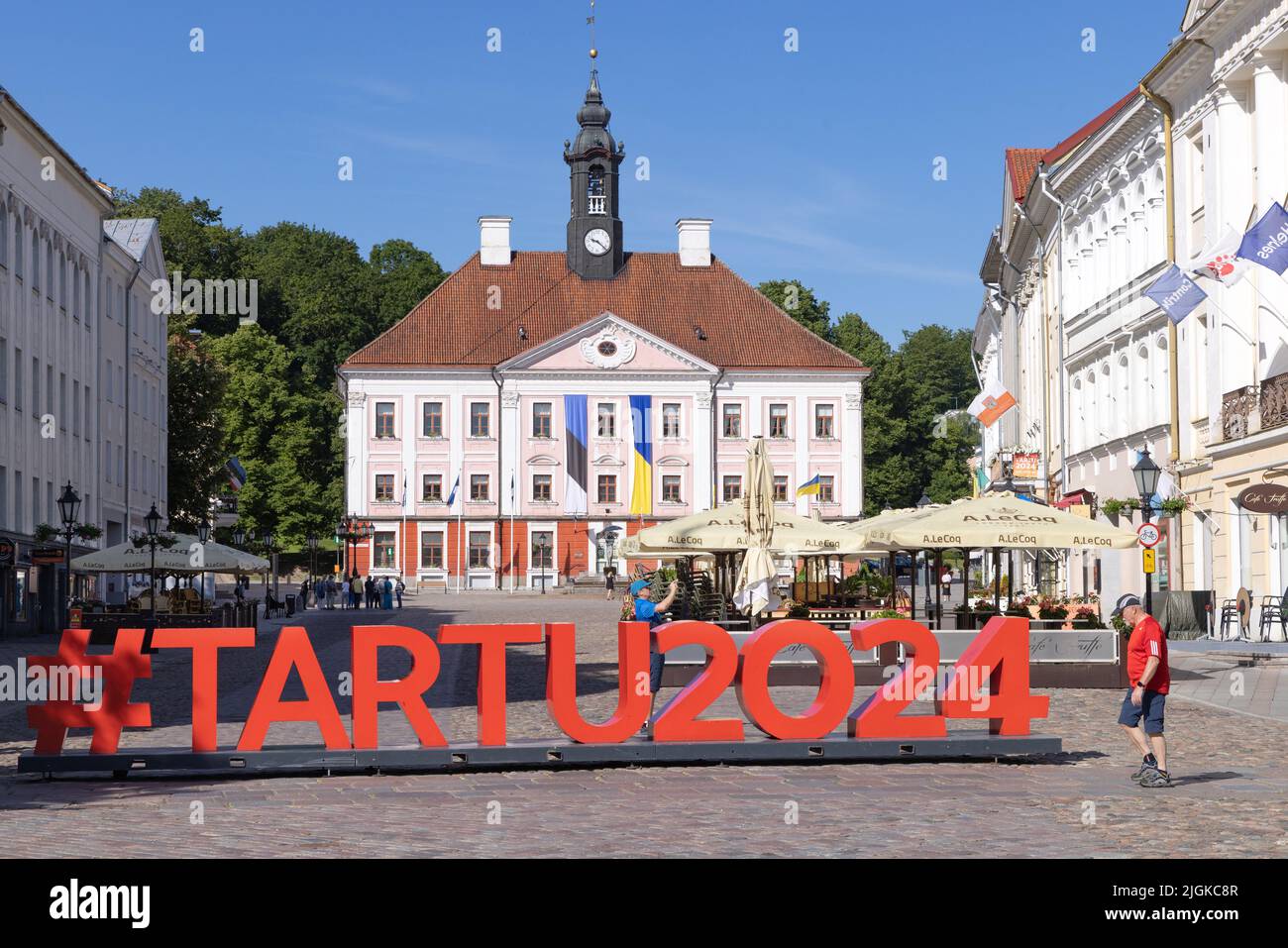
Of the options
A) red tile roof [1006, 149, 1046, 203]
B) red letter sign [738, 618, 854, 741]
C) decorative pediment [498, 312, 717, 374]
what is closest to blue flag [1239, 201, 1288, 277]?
red letter sign [738, 618, 854, 741]

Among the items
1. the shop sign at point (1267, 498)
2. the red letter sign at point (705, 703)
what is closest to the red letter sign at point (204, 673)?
the red letter sign at point (705, 703)

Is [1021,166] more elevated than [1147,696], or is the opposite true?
[1021,166]

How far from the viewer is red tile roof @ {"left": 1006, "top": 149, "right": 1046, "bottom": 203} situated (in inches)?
2329

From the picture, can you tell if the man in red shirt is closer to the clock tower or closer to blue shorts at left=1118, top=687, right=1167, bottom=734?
blue shorts at left=1118, top=687, right=1167, bottom=734

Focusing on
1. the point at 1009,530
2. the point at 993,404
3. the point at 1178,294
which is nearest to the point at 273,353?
the point at 993,404

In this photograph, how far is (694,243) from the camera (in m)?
101

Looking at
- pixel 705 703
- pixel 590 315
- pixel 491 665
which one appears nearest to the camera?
pixel 491 665

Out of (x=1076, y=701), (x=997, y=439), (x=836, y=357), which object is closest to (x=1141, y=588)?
(x=1076, y=701)

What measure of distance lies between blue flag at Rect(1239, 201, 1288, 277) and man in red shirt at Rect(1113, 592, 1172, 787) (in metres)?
17.6

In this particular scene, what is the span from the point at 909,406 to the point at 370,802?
103m

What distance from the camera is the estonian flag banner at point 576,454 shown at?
91625mm

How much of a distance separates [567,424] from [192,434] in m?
Answer: 22.7

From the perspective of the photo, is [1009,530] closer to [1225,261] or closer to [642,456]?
[1225,261]
